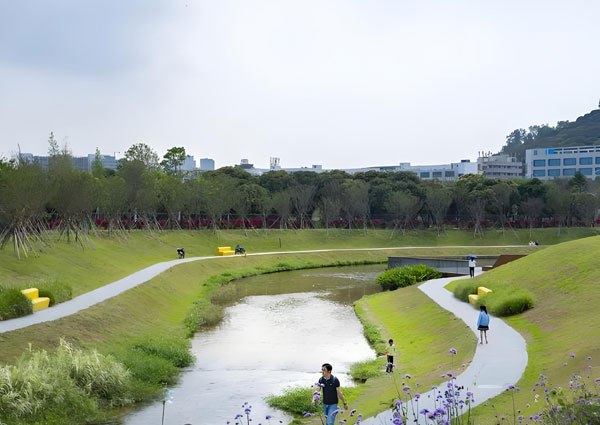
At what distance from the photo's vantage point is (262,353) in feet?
88.7

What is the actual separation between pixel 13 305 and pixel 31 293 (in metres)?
2.65

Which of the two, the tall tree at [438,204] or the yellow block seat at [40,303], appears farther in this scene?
the tall tree at [438,204]

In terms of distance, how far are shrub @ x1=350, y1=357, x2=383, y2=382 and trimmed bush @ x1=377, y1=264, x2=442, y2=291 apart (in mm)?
22128

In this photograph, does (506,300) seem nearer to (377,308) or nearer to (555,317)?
(555,317)

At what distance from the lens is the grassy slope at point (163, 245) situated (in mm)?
40781

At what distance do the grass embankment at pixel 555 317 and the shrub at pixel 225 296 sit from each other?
14.7 meters

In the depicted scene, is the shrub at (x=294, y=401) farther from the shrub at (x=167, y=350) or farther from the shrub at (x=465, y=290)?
the shrub at (x=465, y=290)

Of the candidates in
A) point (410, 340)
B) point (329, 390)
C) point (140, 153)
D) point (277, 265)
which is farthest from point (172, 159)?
point (329, 390)

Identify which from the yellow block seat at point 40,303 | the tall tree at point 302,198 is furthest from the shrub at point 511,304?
the tall tree at point 302,198

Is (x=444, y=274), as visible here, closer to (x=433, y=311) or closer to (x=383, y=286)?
(x=383, y=286)

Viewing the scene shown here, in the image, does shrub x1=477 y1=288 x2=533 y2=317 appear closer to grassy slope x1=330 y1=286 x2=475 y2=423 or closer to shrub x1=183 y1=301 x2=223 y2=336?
grassy slope x1=330 y1=286 x2=475 y2=423

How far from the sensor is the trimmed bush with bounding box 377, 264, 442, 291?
46750 mm

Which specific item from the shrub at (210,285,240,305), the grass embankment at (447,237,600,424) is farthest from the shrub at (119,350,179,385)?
the shrub at (210,285,240,305)

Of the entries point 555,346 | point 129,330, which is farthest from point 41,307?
point 555,346
